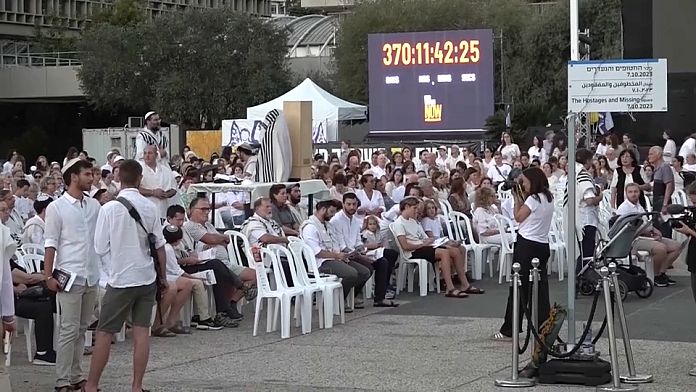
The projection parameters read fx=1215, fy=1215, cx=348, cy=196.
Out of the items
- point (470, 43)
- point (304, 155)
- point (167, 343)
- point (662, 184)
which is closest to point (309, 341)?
point (167, 343)

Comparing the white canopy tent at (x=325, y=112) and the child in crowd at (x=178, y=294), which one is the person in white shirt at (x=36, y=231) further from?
the white canopy tent at (x=325, y=112)

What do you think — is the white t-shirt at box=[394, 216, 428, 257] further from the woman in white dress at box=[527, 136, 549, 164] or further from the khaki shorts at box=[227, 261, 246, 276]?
the woman in white dress at box=[527, 136, 549, 164]

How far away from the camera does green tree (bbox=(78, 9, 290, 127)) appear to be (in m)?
53.7

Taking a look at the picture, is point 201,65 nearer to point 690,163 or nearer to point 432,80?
point 432,80

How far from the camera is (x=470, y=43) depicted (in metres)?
32.7

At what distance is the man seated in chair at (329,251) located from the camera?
1327cm

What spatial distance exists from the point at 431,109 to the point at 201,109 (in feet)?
74.7

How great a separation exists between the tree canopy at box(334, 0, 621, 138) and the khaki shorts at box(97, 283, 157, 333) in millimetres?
36424

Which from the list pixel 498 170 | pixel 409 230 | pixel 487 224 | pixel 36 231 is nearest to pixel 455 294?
pixel 409 230

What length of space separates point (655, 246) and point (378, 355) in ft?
18.3

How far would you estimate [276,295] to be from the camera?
12.0m

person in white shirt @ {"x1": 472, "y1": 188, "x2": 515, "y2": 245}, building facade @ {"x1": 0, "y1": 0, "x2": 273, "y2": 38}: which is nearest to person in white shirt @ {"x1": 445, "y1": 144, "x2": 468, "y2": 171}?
person in white shirt @ {"x1": 472, "y1": 188, "x2": 515, "y2": 245}

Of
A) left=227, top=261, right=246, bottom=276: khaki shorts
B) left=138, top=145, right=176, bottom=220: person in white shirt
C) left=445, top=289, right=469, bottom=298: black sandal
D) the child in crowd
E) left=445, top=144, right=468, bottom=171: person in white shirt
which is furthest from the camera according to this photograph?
left=445, top=144, right=468, bottom=171: person in white shirt

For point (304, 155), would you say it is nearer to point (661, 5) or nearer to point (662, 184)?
point (662, 184)
